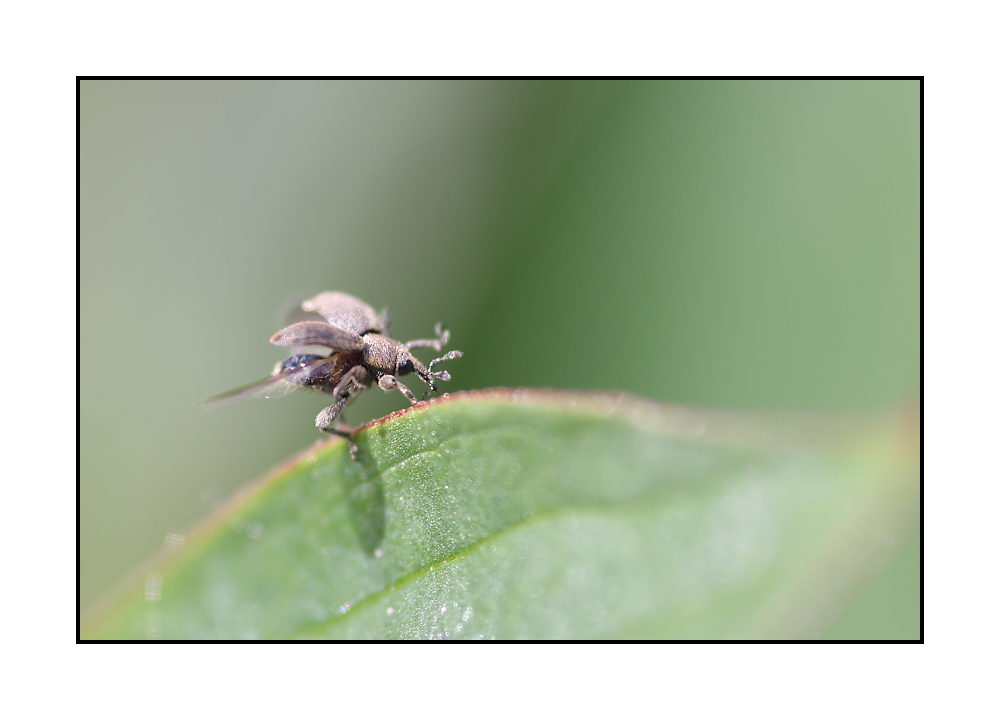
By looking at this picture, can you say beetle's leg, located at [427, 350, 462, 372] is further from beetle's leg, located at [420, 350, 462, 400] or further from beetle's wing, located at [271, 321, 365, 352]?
beetle's wing, located at [271, 321, 365, 352]

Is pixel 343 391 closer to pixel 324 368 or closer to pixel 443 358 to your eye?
pixel 324 368

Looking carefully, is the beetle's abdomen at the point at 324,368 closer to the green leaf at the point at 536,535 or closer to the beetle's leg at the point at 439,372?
the beetle's leg at the point at 439,372

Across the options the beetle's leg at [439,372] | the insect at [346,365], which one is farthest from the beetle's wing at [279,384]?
the beetle's leg at [439,372]

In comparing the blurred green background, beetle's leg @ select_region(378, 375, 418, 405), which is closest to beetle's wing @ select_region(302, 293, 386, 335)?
beetle's leg @ select_region(378, 375, 418, 405)

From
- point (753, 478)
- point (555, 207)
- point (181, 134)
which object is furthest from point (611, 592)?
point (181, 134)

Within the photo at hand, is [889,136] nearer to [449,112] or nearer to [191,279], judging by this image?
[449,112]

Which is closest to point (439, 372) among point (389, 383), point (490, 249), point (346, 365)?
point (389, 383)
